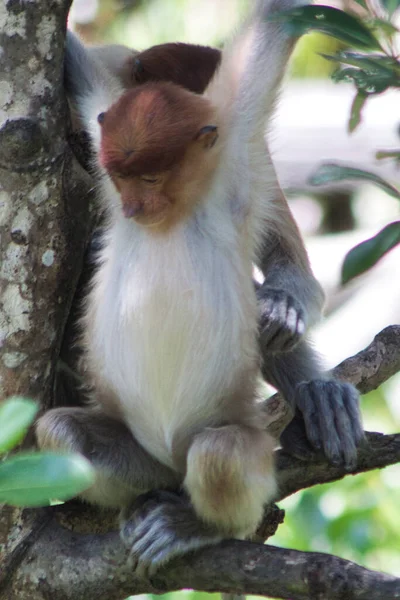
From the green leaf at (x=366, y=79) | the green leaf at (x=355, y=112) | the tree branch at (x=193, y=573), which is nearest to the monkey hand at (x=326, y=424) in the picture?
the tree branch at (x=193, y=573)

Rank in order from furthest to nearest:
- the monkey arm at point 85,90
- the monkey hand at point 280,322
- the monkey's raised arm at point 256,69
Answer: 1. the monkey hand at point 280,322
2. the monkey arm at point 85,90
3. the monkey's raised arm at point 256,69

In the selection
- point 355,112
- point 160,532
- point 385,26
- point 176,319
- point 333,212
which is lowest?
point 333,212

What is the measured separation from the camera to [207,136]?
263 centimetres

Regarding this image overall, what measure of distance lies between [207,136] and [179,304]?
46 centimetres

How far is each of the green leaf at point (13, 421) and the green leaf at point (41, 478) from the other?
1.5 inches

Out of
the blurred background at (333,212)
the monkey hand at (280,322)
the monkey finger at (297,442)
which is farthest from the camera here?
the blurred background at (333,212)

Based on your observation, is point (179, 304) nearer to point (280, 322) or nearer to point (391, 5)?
point (280, 322)

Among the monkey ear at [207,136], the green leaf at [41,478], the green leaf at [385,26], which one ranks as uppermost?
the green leaf at [385,26]

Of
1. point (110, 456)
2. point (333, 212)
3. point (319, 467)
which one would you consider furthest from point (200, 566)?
point (333, 212)

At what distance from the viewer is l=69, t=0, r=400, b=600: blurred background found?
15.4ft

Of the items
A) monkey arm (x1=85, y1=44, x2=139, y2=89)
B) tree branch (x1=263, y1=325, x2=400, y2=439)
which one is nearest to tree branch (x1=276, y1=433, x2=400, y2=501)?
tree branch (x1=263, y1=325, x2=400, y2=439)

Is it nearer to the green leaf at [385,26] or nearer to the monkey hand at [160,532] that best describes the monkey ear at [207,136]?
the green leaf at [385,26]

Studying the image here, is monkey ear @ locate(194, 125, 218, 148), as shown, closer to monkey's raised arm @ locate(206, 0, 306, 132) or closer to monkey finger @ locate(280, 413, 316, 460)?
monkey's raised arm @ locate(206, 0, 306, 132)

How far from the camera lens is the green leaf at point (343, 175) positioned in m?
2.22
